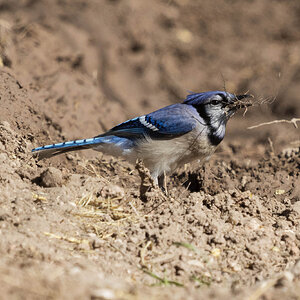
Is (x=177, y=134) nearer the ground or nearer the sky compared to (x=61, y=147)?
nearer the ground

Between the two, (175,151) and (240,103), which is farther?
(175,151)

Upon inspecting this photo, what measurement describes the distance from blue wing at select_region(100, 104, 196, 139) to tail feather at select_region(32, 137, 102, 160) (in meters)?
0.31

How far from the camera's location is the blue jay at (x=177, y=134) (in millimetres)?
5355

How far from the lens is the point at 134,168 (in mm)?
6141

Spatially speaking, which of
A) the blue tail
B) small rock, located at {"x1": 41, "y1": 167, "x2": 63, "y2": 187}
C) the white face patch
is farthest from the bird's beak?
small rock, located at {"x1": 41, "y1": 167, "x2": 63, "y2": 187}

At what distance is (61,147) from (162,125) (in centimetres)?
127

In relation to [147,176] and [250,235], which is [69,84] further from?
[250,235]

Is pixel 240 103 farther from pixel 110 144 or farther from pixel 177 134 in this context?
pixel 110 144

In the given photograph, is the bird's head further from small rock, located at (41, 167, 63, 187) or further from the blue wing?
small rock, located at (41, 167, 63, 187)

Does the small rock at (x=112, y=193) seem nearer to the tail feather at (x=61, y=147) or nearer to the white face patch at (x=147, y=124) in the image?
the tail feather at (x=61, y=147)

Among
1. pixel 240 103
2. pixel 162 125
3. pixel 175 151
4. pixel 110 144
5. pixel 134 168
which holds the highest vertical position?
pixel 240 103

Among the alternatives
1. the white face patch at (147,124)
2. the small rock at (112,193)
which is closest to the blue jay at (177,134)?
the white face patch at (147,124)

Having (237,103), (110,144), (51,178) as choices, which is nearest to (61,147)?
(110,144)

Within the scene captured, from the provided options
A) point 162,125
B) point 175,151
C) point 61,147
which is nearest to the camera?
point 61,147
